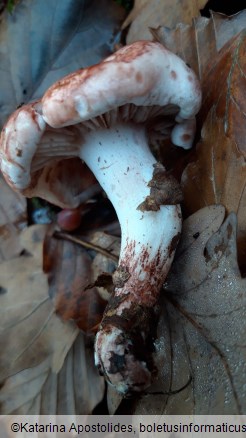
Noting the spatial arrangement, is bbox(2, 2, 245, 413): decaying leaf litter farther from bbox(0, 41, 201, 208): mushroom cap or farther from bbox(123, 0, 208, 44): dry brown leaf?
bbox(123, 0, 208, 44): dry brown leaf

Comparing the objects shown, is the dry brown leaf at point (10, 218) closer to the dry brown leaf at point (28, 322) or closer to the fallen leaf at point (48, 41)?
the dry brown leaf at point (28, 322)

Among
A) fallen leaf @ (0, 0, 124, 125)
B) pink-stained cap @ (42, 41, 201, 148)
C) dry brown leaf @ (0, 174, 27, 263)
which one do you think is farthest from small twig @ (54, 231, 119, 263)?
pink-stained cap @ (42, 41, 201, 148)

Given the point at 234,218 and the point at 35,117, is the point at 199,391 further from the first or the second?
the point at 35,117

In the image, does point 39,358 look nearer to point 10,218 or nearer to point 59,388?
A: point 59,388

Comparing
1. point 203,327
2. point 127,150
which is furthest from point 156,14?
point 203,327

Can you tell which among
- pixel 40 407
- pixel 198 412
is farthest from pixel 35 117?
pixel 40 407

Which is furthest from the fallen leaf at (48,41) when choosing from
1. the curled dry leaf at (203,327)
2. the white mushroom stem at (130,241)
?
the curled dry leaf at (203,327)
